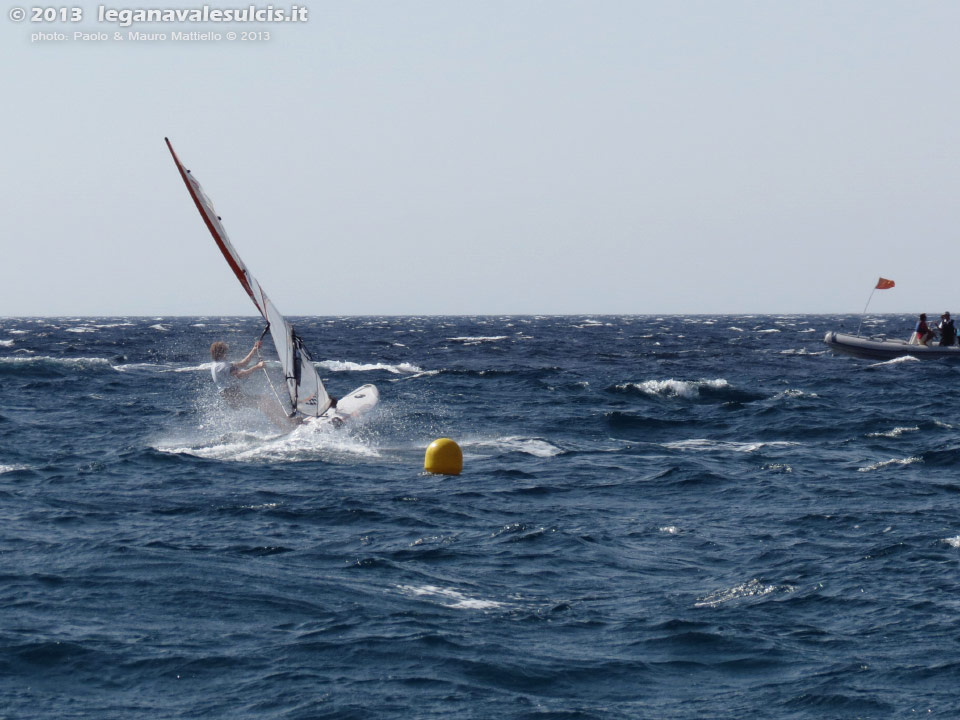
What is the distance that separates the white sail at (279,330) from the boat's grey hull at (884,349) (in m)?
31.8

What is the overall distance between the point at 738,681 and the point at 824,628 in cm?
164

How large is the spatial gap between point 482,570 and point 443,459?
6.29 meters

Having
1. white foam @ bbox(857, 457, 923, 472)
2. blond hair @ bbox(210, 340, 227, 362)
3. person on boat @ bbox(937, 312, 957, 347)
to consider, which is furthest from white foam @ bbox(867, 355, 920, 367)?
blond hair @ bbox(210, 340, 227, 362)

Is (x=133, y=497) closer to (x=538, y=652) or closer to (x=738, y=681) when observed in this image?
(x=538, y=652)

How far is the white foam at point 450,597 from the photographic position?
10094 mm

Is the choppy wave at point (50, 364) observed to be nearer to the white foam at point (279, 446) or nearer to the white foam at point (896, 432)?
the white foam at point (279, 446)

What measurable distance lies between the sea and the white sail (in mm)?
641

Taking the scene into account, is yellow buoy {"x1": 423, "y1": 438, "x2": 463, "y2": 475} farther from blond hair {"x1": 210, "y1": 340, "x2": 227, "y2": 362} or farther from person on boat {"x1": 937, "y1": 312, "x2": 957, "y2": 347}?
person on boat {"x1": 937, "y1": 312, "x2": 957, "y2": 347}

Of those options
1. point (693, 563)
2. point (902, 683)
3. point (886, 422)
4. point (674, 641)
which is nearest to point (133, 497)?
point (693, 563)

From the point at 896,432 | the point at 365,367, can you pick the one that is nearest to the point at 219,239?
the point at 896,432

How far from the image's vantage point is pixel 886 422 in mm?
24969

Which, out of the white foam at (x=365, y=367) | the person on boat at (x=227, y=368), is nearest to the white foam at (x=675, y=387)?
the white foam at (x=365, y=367)

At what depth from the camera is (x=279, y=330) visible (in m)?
19.9

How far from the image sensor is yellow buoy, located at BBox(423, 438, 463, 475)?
57.8 feet
